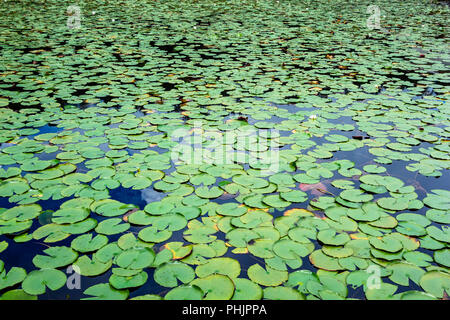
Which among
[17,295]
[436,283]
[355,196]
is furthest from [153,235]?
[436,283]

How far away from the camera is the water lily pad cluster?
163 cm

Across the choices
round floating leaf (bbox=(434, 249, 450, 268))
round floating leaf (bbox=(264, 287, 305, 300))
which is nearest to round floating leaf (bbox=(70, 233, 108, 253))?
round floating leaf (bbox=(264, 287, 305, 300))

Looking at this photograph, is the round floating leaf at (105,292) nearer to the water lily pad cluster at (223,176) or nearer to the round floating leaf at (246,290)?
the water lily pad cluster at (223,176)

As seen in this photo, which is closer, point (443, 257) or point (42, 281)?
point (42, 281)

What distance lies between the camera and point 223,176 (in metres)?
2.42

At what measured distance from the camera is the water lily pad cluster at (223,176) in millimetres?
1634

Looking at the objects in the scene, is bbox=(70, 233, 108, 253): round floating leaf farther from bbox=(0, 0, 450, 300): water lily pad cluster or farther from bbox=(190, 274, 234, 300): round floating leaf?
bbox=(190, 274, 234, 300): round floating leaf

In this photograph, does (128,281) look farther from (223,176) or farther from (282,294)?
(223,176)

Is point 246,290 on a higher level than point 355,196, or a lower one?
lower

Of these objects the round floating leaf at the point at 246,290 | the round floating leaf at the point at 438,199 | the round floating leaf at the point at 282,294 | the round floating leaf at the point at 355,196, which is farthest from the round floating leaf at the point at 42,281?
the round floating leaf at the point at 438,199

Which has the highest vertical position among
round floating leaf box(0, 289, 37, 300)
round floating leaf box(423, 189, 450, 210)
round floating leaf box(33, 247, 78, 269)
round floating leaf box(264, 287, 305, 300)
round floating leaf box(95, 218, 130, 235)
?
round floating leaf box(423, 189, 450, 210)

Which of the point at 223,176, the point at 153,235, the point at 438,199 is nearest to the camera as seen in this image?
the point at 153,235

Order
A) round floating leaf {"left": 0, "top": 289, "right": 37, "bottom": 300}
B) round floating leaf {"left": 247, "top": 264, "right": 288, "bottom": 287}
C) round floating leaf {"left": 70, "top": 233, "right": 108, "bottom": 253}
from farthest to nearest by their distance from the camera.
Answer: round floating leaf {"left": 70, "top": 233, "right": 108, "bottom": 253}, round floating leaf {"left": 247, "top": 264, "right": 288, "bottom": 287}, round floating leaf {"left": 0, "top": 289, "right": 37, "bottom": 300}

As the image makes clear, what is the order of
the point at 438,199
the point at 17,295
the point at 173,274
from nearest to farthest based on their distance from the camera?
the point at 17,295
the point at 173,274
the point at 438,199
